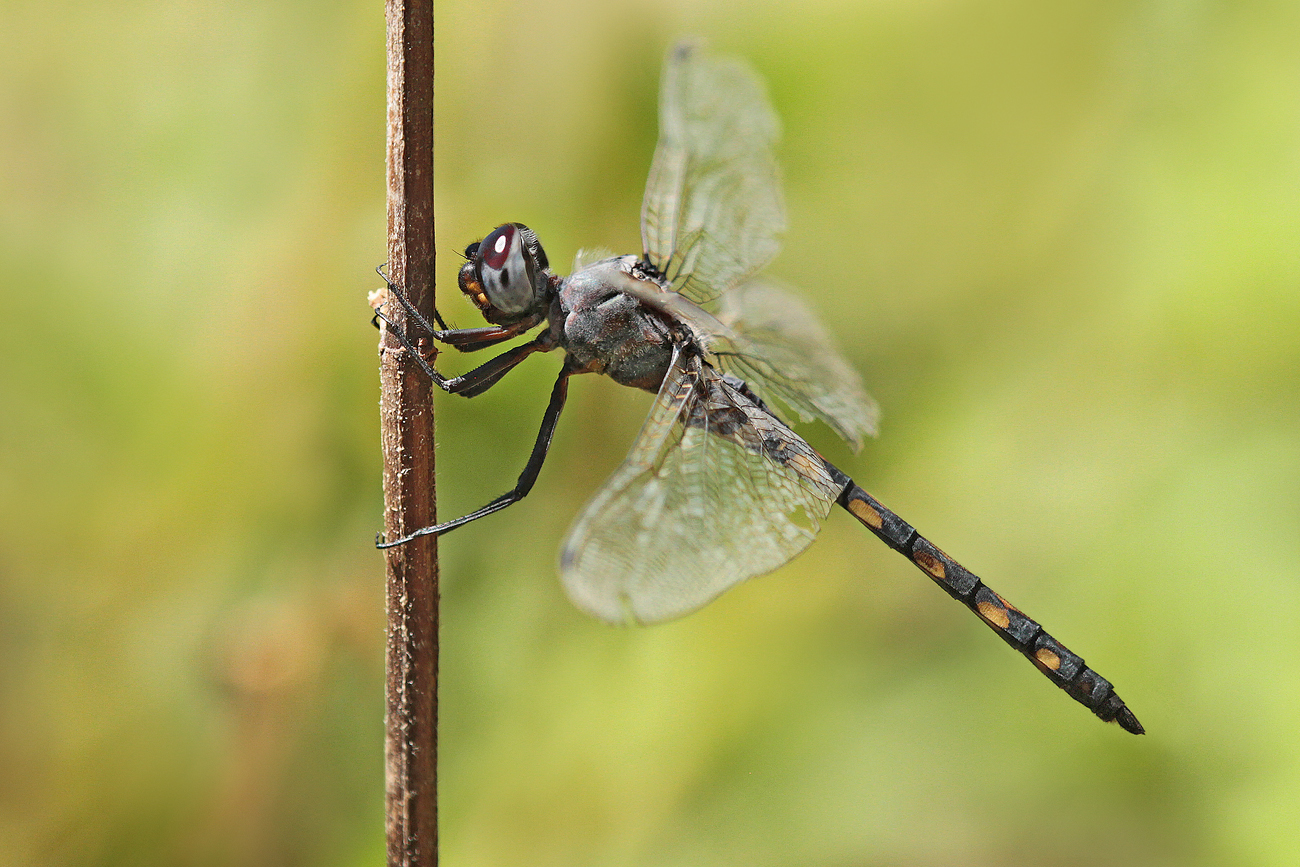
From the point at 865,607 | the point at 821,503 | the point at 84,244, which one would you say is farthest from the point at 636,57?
the point at 865,607

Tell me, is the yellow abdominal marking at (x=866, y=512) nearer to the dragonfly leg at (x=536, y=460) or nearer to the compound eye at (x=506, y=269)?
the dragonfly leg at (x=536, y=460)

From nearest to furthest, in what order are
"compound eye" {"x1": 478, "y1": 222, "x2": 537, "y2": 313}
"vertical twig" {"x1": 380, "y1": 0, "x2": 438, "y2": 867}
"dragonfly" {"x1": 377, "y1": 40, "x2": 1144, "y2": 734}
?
"vertical twig" {"x1": 380, "y1": 0, "x2": 438, "y2": 867}
"dragonfly" {"x1": 377, "y1": 40, "x2": 1144, "y2": 734}
"compound eye" {"x1": 478, "y1": 222, "x2": 537, "y2": 313}

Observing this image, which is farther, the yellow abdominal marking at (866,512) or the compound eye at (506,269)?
the yellow abdominal marking at (866,512)

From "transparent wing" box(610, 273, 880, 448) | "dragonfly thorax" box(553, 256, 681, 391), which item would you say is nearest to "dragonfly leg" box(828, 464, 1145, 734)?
"transparent wing" box(610, 273, 880, 448)

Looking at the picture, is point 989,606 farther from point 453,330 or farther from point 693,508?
point 453,330

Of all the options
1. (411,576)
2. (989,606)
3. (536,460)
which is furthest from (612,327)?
(989,606)

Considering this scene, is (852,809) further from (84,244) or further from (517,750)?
(84,244)

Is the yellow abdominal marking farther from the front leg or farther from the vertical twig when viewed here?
the vertical twig

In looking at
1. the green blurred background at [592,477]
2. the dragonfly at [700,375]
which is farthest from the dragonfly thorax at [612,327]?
the green blurred background at [592,477]
